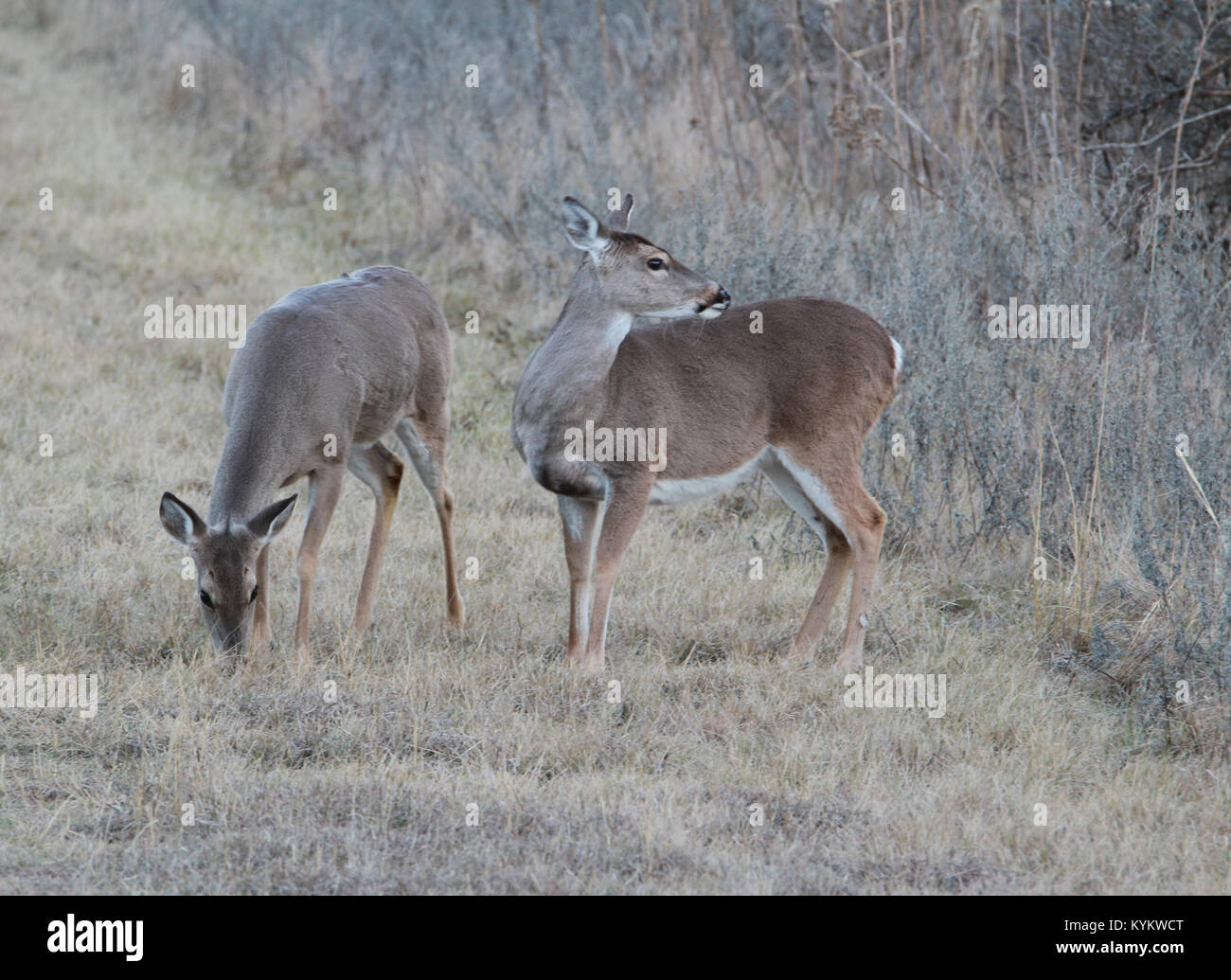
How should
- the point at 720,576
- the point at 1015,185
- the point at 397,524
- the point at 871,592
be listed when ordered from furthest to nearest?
the point at 1015,185
the point at 397,524
the point at 720,576
the point at 871,592

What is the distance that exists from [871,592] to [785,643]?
1.40ft

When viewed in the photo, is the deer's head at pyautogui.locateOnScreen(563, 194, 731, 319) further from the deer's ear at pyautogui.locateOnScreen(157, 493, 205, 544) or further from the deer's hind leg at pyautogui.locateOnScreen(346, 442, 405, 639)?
the deer's ear at pyautogui.locateOnScreen(157, 493, 205, 544)

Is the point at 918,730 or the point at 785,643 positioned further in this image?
the point at 785,643

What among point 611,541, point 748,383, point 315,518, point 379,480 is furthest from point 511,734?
point 379,480

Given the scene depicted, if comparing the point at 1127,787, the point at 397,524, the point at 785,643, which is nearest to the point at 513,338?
the point at 397,524

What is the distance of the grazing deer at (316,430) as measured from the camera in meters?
5.66

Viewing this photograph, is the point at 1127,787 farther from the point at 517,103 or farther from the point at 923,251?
the point at 517,103

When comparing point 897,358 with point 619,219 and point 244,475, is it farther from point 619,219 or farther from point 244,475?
point 244,475

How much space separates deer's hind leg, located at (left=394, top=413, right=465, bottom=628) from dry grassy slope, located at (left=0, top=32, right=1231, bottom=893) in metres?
0.28

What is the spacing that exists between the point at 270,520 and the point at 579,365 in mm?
1377

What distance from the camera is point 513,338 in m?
10.1

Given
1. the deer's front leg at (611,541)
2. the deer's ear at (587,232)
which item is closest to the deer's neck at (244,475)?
the deer's front leg at (611,541)

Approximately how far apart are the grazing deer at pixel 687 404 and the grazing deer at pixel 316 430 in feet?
2.54
